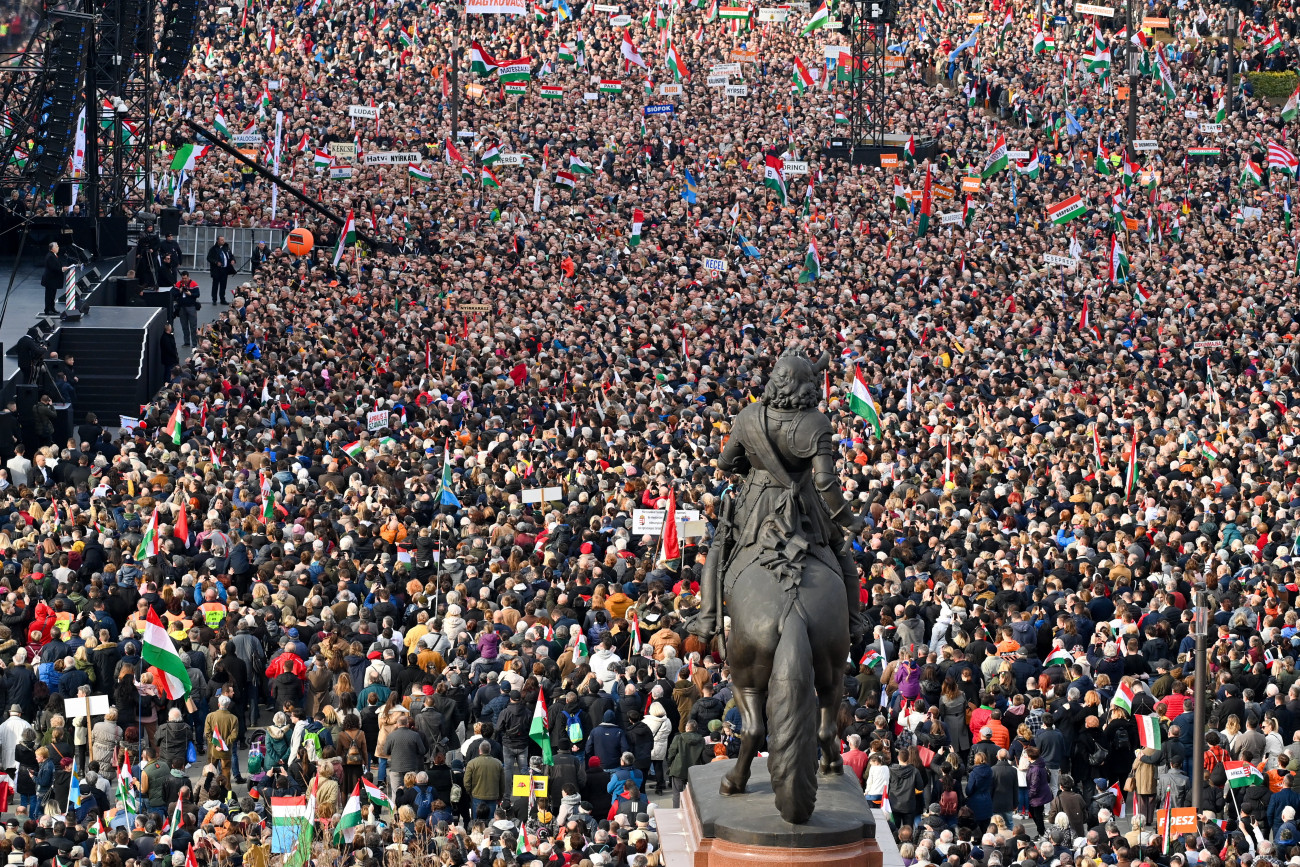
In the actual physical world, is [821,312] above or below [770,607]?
below

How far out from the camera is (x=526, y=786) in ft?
62.8

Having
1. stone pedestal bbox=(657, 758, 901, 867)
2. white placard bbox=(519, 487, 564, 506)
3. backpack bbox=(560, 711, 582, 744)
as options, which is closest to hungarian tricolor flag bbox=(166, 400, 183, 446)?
white placard bbox=(519, 487, 564, 506)

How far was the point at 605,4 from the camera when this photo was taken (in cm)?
6744

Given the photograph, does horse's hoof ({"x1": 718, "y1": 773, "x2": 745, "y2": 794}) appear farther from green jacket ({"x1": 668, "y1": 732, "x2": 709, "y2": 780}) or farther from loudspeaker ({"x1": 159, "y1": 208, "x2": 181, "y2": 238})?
loudspeaker ({"x1": 159, "y1": 208, "x2": 181, "y2": 238})

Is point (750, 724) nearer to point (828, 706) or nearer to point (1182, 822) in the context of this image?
point (828, 706)

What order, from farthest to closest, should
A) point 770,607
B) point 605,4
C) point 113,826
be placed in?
1. point 605,4
2. point 113,826
3. point 770,607

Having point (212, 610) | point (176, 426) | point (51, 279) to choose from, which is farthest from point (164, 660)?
point (51, 279)

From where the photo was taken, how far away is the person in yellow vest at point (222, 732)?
20625 mm

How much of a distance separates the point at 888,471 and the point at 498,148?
24.3 metres

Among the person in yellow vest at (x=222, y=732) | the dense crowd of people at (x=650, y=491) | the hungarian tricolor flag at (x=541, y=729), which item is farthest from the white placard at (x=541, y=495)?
the hungarian tricolor flag at (x=541, y=729)

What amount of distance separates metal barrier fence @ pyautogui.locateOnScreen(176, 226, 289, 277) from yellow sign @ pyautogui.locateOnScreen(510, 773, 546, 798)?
31601 mm

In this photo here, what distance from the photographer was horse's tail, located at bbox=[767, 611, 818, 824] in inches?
497

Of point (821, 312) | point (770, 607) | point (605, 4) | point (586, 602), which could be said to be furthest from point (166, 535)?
point (605, 4)

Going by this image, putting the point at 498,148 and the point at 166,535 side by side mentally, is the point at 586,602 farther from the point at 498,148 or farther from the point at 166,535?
the point at 498,148
